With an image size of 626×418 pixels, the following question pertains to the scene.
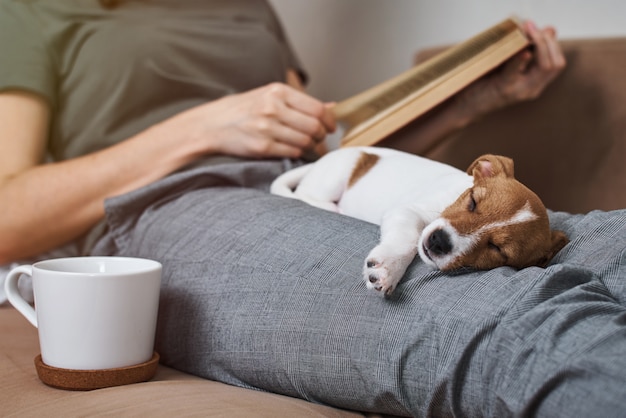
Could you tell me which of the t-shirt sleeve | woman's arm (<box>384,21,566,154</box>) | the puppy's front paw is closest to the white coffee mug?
the puppy's front paw

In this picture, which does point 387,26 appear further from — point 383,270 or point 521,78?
point 383,270

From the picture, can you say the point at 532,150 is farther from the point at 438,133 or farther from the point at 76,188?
the point at 76,188

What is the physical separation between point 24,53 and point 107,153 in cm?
24

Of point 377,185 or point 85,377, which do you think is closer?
point 85,377

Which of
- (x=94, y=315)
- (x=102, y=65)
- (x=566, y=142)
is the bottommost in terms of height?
(x=566, y=142)

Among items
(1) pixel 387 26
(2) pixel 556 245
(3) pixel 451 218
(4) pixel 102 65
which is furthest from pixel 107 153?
(1) pixel 387 26

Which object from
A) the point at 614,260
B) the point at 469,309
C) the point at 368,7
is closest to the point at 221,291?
the point at 469,309

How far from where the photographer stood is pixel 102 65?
4.39 feet

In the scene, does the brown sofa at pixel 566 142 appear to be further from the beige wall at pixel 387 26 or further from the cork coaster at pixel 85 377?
the beige wall at pixel 387 26

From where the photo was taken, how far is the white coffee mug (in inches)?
31.0

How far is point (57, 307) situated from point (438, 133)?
3.05ft

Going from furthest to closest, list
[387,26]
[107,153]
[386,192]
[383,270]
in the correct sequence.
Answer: [387,26]
[107,153]
[386,192]
[383,270]

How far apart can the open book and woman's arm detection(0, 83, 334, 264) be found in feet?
0.25

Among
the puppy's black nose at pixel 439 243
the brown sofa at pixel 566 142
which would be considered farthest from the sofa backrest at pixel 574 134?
the puppy's black nose at pixel 439 243
